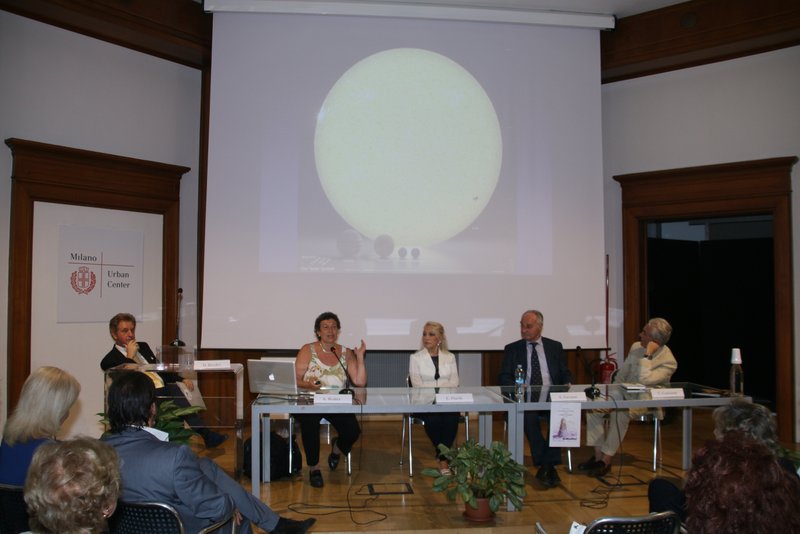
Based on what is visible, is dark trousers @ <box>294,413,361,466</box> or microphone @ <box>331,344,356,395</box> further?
dark trousers @ <box>294,413,361,466</box>

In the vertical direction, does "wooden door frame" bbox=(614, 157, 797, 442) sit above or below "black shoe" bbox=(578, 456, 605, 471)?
above

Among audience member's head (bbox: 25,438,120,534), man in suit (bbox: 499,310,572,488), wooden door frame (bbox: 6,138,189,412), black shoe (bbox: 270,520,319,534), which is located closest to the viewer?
audience member's head (bbox: 25,438,120,534)

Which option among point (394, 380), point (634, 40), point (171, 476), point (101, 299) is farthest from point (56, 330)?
point (634, 40)

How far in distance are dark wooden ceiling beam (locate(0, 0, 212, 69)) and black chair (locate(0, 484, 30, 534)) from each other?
13.7 feet

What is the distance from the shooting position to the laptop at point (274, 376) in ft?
13.2

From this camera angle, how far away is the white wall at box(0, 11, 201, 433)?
5211mm

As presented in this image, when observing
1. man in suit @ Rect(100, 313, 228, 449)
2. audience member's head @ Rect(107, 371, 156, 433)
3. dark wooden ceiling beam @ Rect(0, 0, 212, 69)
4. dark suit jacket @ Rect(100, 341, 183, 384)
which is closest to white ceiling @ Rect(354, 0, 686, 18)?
dark wooden ceiling beam @ Rect(0, 0, 212, 69)

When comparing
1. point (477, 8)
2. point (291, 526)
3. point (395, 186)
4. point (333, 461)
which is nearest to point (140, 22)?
point (395, 186)

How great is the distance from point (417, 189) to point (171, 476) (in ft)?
13.1

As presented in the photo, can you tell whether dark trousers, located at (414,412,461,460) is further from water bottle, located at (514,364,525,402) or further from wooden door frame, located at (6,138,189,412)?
wooden door frame, located at (6,138,189,412)

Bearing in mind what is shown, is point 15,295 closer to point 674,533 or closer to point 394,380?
point 394,380

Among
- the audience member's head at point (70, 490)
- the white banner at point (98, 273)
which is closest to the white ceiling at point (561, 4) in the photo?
the white banner at point (98, 273)

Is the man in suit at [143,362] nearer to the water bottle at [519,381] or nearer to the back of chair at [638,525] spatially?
the water bottle at [519,381]

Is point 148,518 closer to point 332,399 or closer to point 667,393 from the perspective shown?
point 332,399
